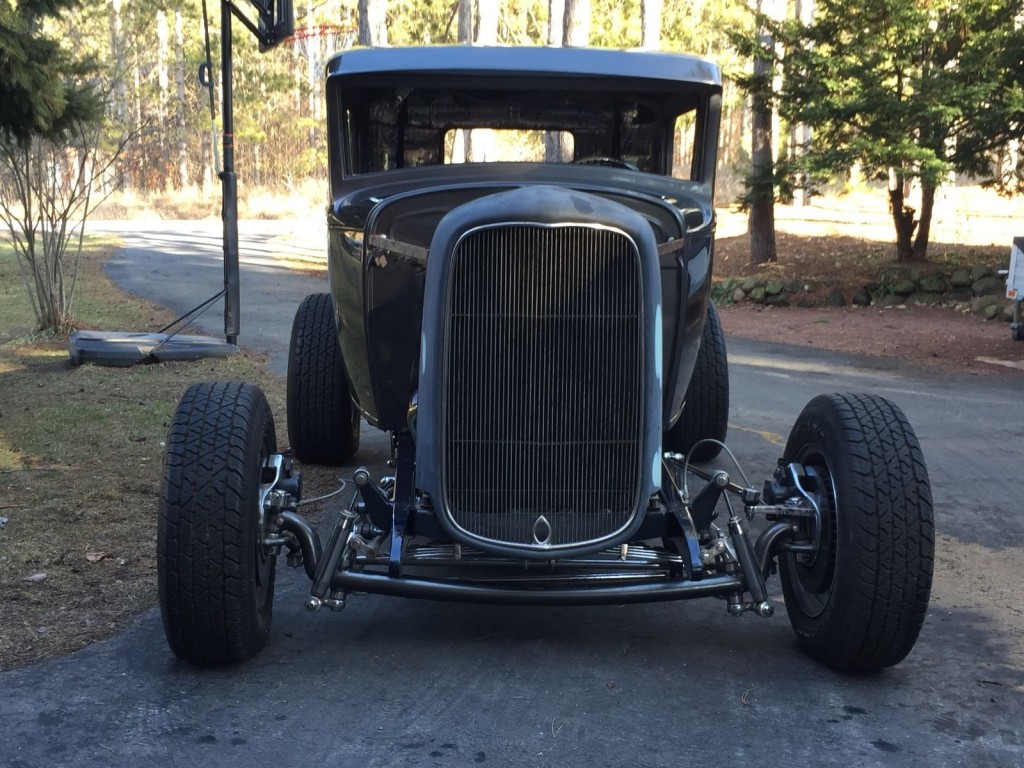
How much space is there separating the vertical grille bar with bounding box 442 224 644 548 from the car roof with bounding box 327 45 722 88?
2.01 metres

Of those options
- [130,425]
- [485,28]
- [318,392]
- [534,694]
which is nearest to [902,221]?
[485,28]

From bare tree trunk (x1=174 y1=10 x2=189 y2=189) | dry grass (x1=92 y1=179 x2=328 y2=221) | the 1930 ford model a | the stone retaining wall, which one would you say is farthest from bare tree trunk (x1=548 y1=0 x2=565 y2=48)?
bare tree trunk (x1=174 y1=10 x2=189 y2=189)

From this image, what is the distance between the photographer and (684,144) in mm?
6094

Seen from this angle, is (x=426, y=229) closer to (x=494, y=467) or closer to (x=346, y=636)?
(x=494, y=467)

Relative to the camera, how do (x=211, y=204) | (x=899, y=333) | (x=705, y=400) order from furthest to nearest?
1. (x=211, y=204)
2. (x=899, y=333)
3. (x=705, y=400)

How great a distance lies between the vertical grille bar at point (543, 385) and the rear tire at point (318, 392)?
2863 millimetres

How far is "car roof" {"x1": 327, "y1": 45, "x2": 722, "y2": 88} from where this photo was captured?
209 inches

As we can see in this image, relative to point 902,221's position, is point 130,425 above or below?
below

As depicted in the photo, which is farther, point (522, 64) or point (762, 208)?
point (762, 208)

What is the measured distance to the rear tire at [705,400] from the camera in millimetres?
6375

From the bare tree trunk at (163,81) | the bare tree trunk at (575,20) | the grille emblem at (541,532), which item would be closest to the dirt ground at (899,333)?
the bare tree trunk at (575,20)

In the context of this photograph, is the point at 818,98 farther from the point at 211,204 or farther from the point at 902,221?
the point at 211,204

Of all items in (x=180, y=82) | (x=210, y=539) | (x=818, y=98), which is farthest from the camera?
(x=180, y=82)

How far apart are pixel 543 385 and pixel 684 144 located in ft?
9.40
